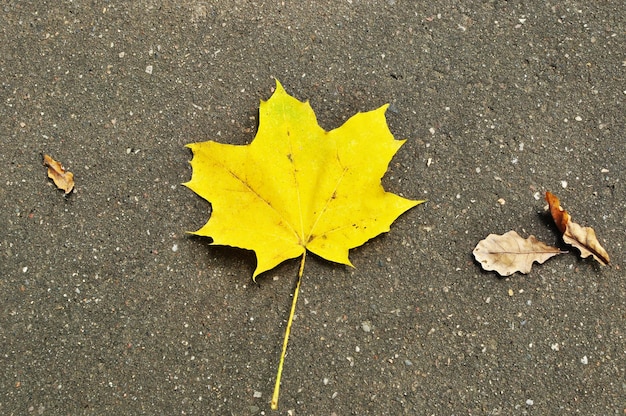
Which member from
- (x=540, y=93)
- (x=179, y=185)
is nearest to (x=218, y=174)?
(x=179, y=185)

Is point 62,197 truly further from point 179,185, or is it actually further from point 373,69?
point 373,69

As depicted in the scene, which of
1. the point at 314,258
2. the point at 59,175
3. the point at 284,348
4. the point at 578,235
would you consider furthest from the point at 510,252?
the point at 59,175

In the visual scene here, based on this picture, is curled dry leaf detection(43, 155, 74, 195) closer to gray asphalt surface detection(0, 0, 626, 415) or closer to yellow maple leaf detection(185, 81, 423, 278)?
gray asphalt surface detection(0, 0, 626, 415)

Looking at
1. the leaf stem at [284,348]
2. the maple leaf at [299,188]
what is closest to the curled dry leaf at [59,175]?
the maple leaf at [299,188]

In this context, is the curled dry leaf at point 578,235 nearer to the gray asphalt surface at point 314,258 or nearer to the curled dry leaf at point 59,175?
the gray asphalt surface at point 314,258

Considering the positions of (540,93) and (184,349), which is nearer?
(184,349)

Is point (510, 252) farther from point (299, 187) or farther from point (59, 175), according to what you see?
point (59, 175)
